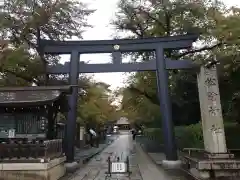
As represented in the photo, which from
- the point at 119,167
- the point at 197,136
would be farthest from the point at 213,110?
the point at 119,167

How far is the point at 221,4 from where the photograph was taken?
24875 millimetres

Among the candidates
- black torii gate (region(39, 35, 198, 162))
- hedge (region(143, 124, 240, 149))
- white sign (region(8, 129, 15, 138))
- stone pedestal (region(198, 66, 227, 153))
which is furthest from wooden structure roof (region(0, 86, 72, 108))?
hedge (region(143, 124, 240, 149))

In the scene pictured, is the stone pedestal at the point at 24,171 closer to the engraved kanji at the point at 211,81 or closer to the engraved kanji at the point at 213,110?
the engraved kanji at the point at 213,110

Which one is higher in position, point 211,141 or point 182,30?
point 182,30

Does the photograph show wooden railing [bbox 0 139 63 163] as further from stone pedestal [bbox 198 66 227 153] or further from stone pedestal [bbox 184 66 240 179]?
stone pedestal [bbox 198 66 227 153]

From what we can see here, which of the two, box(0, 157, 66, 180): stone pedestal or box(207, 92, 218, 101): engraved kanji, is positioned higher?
box(207, 92, 218, 101): engraved kanji

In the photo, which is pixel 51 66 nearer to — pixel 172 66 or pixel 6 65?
pixel 6 65

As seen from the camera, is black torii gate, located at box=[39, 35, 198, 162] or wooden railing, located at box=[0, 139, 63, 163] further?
black torii gate, located at box=[39, 35, 198, 162]

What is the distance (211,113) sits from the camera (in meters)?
15.4

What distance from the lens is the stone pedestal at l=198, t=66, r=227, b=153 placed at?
14508 mm

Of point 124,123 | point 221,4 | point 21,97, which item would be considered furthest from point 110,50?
point 124,123

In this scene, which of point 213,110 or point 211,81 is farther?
point 211,81

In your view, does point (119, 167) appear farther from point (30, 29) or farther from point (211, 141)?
point (30, 29)


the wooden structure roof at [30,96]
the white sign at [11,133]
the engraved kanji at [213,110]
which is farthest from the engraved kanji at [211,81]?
the white sign at [11,133]
